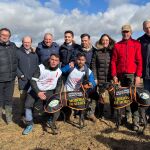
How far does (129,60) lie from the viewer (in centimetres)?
745

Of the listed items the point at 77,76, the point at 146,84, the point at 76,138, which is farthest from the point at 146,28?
the point at 76,138

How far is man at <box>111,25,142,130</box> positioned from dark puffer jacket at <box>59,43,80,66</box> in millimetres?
1115

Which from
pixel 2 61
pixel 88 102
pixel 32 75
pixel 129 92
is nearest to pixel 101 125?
pixel 88 102

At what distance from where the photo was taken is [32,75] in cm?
784

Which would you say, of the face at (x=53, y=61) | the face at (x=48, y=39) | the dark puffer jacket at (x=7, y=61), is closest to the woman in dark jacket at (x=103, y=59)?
the face at (x=53, y=61)

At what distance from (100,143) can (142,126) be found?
165cm

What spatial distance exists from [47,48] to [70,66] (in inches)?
34.3

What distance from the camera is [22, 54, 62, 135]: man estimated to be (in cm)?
737

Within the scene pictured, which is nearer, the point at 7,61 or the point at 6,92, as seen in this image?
the point at 7,61

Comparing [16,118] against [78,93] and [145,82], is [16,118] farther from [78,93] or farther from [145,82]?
[145,82]

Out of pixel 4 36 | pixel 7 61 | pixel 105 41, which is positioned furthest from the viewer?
pixel 105 41

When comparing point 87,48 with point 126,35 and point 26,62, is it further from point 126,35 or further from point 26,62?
point 26,62

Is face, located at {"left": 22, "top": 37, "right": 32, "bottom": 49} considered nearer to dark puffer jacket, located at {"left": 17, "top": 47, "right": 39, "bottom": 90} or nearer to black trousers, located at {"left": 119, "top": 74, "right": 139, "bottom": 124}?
dark puffer jacket, located at {"left": 17, "top": 47, "right": 39, "bottom": 90}

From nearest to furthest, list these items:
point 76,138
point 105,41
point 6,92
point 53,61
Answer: point 76,138 < point 53,61 < point 105,41 < point 6,92
